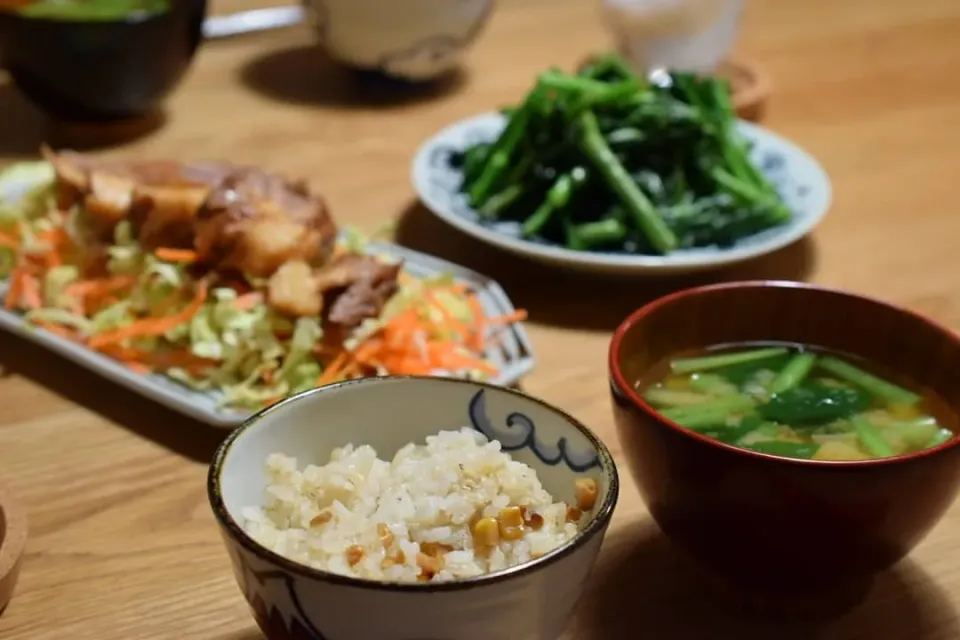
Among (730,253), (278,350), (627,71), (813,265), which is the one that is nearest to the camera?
(278,350)

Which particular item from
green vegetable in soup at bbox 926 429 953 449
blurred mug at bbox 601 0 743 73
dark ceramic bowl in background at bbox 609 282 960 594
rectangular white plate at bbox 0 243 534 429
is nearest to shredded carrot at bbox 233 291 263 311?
rectangular white plate at bbox 0 243 534 429

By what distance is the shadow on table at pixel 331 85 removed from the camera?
215cm

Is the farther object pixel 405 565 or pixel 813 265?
pixel 813 265

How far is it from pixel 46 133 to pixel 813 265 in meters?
1.31

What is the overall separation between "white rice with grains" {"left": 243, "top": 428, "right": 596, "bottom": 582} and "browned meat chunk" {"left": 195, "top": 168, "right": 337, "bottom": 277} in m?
0.45

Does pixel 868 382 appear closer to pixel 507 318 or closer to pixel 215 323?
pixel 507 318

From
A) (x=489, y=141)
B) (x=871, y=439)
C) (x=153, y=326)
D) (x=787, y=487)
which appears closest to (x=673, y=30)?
(x=489, y=141)

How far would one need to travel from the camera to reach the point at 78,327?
4.03ft

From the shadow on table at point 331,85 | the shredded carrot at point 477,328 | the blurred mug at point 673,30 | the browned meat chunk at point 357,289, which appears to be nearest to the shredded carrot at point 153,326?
the browned meat chunk at point 357,289

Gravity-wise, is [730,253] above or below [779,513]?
below

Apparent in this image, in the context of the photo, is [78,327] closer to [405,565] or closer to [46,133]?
[405,565]

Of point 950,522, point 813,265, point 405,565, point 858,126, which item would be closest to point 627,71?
point 813,265

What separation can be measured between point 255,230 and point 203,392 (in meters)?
0.20

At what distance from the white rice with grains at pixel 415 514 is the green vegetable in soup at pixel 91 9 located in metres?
1.21
